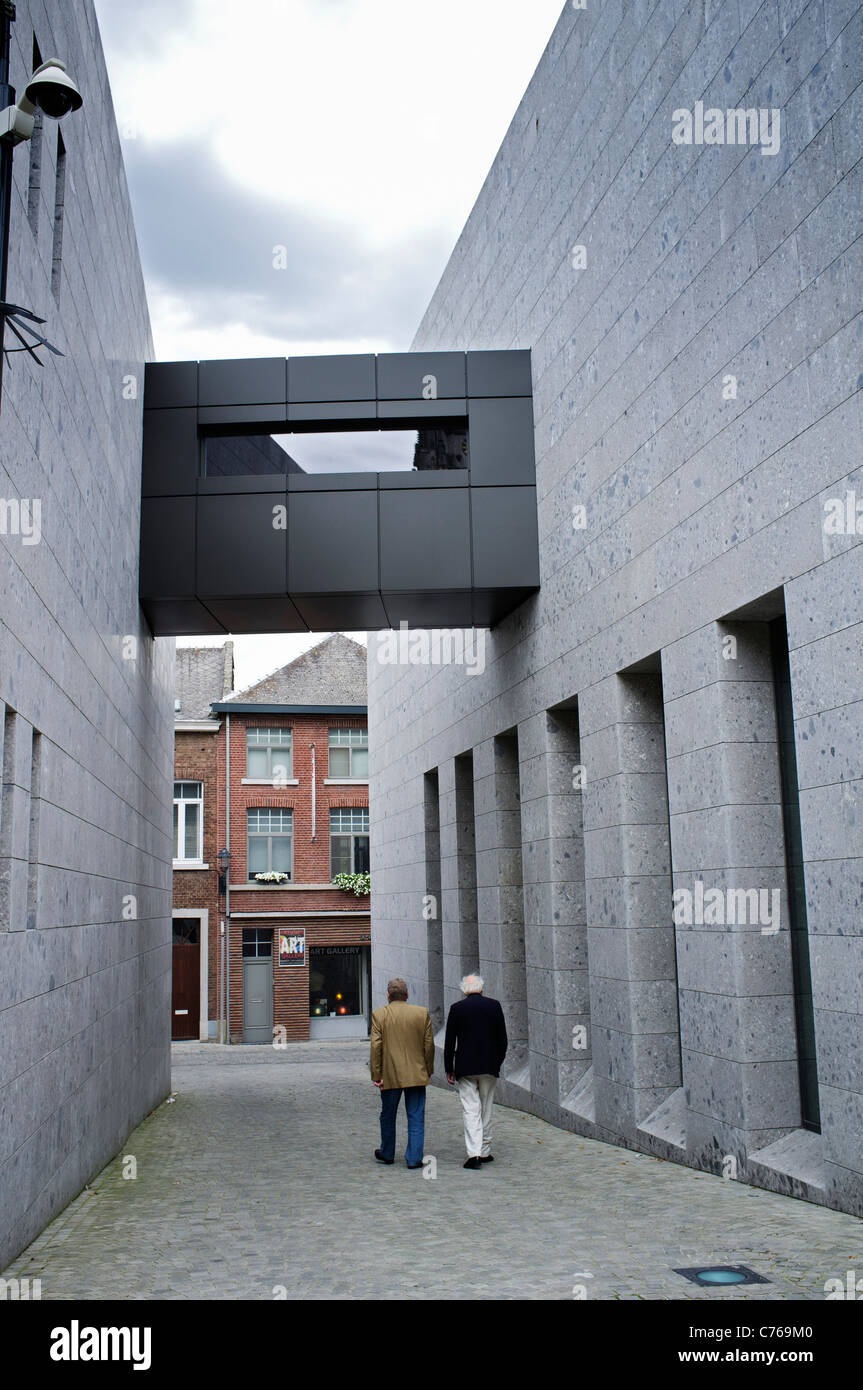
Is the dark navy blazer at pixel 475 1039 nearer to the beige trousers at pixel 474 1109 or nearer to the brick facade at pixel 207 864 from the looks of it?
the beige trousers at pixel 474 1109

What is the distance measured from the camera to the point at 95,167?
10.6m

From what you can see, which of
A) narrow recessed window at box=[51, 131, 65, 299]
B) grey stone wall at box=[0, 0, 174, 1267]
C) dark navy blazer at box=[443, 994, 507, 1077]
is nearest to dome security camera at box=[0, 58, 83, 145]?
grey stone wall at box=[0, 0, 174, 1267]

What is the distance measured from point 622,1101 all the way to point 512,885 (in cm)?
448

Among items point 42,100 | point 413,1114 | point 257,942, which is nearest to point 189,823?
point 257,942

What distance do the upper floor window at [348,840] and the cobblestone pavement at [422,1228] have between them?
22.0 metres

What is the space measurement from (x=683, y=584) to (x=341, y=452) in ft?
19.1

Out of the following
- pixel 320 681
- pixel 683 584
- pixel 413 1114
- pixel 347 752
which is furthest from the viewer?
pixel 320 681

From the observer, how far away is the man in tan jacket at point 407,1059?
10.1 meters

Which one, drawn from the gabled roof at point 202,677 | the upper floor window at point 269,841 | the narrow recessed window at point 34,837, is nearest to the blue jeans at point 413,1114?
the narrow recessed window at point 34,837

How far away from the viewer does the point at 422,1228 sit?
7609 mm

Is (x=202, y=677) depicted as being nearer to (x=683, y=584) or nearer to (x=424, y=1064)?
(x=424, y=1064)

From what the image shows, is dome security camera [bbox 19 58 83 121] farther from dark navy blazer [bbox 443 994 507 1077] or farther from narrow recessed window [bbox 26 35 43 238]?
dark navy blazer [bbox 443 994 507 1077]

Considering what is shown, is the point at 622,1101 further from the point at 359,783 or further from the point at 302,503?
the point at 359,783

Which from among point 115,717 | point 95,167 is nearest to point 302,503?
point 115,717
